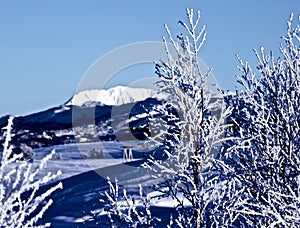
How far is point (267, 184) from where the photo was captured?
5797 mm

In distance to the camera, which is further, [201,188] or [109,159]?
[109,159]

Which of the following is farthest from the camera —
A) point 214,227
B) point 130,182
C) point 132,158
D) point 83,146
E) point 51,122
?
point 51,122

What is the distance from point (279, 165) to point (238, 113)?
1.12 metres

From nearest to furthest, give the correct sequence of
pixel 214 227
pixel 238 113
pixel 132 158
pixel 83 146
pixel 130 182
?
pixel 214 227, pixel 238 113, pixel 130 182, pixel 132 158, pixel 83 146

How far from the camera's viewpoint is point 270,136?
19.5 ft

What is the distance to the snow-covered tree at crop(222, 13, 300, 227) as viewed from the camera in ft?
18.4

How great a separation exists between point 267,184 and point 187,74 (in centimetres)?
147

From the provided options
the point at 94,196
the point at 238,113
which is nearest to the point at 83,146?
the point at 94,196

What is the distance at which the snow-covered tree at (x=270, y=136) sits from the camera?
561 centimetres

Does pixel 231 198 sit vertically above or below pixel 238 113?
below

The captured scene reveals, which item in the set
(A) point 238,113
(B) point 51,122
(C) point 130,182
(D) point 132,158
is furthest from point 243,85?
(B) point 51,122

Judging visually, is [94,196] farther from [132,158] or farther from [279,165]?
[279,165]

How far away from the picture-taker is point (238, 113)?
6.77m

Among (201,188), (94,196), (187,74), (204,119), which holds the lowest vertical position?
(94,196)
